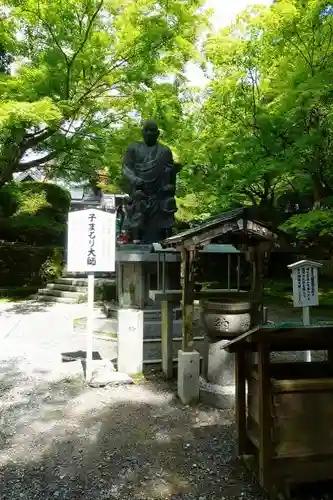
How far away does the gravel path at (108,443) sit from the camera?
2939mm

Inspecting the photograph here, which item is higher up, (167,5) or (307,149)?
(167,5)

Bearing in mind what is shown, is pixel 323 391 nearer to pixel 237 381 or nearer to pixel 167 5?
pixel 237 381

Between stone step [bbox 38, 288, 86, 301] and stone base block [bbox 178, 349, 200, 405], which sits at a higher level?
stone step [bbox 38, 288, 86, 301]

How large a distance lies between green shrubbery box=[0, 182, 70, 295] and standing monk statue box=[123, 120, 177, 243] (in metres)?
6.10

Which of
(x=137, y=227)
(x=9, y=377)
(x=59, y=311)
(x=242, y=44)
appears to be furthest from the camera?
(x=59, y=311)

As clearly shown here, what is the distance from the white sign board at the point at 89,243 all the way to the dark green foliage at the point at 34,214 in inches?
373

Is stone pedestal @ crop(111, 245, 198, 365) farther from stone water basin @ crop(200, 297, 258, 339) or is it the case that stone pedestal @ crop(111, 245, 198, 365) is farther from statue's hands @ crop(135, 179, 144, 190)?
stone water basin @ crop(200, 297, 258, 339)

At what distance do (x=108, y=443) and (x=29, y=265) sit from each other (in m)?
11.9

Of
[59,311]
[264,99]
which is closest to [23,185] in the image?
[59,311]

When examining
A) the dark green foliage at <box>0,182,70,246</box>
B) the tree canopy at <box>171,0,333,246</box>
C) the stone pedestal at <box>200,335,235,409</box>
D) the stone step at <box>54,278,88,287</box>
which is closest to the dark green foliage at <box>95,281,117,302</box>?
the stone step at <box>54,278,88,287</box>

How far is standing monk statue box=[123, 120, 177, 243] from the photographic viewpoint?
8.75 metres

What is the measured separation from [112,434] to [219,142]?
883 centimetres

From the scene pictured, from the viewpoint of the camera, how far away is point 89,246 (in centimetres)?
551

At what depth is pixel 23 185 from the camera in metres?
16.1
